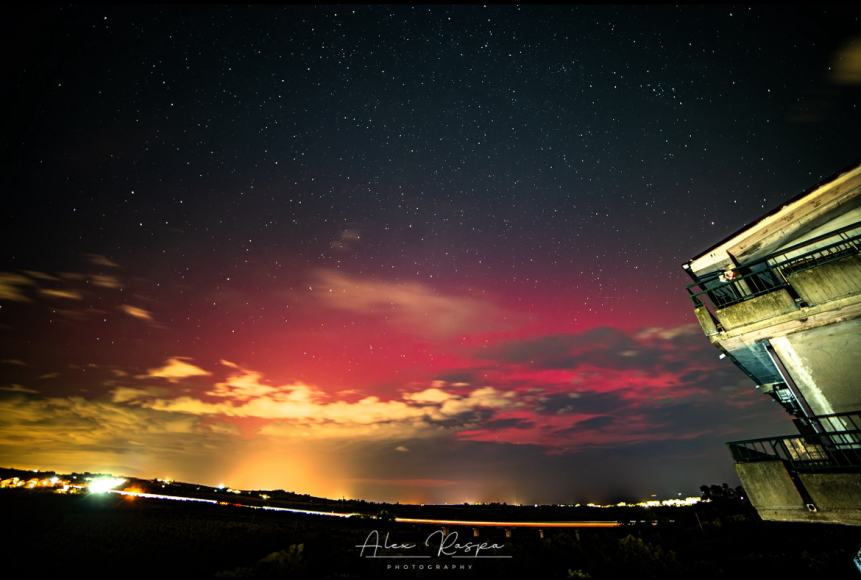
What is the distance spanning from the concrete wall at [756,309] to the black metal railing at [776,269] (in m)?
0.18

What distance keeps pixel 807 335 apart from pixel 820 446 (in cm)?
374

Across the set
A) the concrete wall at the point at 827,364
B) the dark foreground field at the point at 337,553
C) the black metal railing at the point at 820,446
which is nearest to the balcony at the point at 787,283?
the concrete wall at the point at 827,364

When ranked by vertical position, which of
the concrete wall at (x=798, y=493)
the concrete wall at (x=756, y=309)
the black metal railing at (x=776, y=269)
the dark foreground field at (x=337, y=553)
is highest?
the black metal railing at (x=776, y=269)

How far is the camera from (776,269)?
12.4 meters

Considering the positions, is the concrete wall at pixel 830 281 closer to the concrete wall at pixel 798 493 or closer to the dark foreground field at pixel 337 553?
the concrete wall at pixel 798 493

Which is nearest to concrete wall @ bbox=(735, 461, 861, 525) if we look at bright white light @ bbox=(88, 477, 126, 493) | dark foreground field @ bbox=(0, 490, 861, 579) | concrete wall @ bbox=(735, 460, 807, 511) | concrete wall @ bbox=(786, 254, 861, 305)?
concrete wall @ bbox=(735, 460, 807, 511)

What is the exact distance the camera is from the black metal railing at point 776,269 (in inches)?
436

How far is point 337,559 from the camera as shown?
13.3 metres

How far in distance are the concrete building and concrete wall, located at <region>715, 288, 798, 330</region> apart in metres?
0.03

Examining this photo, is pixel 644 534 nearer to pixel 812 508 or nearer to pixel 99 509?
Result: pixel 812 508

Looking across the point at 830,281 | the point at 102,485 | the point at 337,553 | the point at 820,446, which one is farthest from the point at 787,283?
the point at 102,485

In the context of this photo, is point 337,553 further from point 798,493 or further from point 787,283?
point 787,283

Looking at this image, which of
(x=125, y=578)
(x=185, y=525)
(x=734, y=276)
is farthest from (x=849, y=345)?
(x=185, y=525)

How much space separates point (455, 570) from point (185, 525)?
1669 cm
